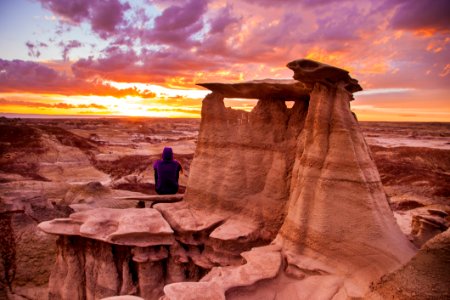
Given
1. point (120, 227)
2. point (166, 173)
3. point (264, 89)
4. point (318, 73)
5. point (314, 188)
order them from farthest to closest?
1. point (166, 173)
2. point (264, 89)
3. point (120, 227)
4. point (314, 188)
5. point (318, 73)

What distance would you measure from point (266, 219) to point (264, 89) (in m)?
2.69

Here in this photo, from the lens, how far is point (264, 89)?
22.7 ft

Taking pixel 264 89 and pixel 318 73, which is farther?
pixel 264 89

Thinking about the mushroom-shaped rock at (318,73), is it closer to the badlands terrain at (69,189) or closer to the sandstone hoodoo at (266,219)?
the sandstone hoodoo at (266,219)

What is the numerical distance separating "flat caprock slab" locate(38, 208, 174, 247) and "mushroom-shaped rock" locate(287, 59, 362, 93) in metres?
3.89

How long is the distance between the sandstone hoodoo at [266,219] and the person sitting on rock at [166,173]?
1.16 meters

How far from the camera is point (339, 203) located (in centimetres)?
530

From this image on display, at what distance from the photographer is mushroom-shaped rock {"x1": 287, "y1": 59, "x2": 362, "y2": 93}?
5262 mm

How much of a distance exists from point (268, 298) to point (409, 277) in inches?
74.8

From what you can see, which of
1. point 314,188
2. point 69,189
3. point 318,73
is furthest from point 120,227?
point 69,189

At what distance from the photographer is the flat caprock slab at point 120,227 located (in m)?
6.55

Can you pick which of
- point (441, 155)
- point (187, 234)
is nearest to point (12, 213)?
point (187, 234)

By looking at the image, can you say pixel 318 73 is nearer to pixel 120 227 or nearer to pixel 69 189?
pixel 120 227

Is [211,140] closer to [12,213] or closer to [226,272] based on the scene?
[226,272]
